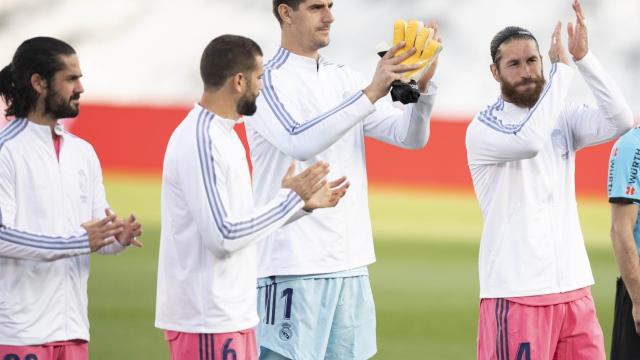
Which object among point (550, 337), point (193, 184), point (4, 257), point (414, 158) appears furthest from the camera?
point (414, 158)

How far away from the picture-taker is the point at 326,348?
420 cm

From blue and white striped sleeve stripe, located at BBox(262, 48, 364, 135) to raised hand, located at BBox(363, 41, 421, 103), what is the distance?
0.05m

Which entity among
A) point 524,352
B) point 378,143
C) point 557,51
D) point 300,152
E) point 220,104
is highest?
point 378,143

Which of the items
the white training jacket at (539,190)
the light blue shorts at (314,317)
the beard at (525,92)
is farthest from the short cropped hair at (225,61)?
the beard at (525,92)

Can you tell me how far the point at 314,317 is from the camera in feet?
13.6

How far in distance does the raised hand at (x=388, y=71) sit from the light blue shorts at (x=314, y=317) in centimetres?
76

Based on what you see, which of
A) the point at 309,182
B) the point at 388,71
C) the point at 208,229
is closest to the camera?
the point at 208,229

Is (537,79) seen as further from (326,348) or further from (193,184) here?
(193,184)

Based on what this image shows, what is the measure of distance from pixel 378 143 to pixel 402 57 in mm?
9508

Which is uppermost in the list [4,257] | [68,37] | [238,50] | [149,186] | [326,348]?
[68,37]

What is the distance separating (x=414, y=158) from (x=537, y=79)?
8.89 m

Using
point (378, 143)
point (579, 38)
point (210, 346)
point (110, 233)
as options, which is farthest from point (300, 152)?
point (378, 143)

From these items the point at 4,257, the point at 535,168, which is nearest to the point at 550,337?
the point at 535,168

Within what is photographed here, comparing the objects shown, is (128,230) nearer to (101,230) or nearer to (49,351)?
(101,230)
